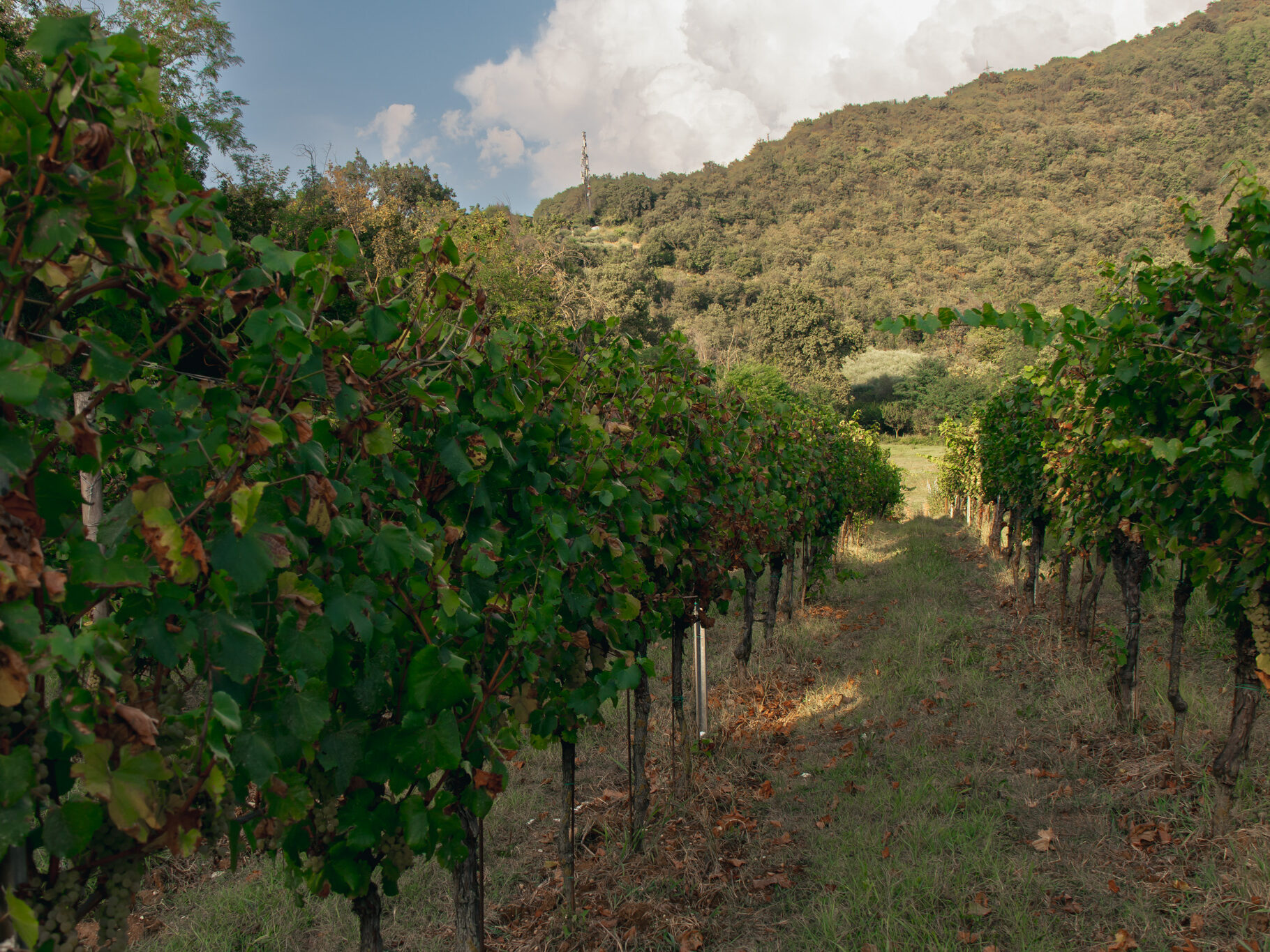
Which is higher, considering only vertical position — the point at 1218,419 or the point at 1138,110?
the point at 1138,110

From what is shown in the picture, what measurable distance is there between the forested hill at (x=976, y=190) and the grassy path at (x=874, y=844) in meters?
43.3

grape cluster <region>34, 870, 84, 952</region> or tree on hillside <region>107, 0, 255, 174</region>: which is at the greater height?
tree on hillside <region>107, 0, 255, 174</region>

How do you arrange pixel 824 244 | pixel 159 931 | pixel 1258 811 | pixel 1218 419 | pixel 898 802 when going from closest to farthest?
pixel 1218 419
pixel 159 931
pixel 1258 811
pixel 898 802
pixel 824 244

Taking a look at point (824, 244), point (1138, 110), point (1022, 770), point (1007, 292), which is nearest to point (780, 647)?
point (1022, 770)

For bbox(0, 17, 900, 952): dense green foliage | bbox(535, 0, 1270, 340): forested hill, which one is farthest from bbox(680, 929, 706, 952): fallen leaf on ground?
bbox(535, 0, 1270, 340): forested hill

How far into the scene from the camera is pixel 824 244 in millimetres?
80875

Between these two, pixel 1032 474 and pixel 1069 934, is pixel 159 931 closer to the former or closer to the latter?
pixel 1069 934

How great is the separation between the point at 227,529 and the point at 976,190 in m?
98.1

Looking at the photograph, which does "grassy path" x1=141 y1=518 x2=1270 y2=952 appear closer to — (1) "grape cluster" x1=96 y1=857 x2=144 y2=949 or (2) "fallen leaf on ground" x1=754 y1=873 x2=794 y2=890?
(2) "fallen leaf on ground" x1=754 y1=873 x2=794 y2=890

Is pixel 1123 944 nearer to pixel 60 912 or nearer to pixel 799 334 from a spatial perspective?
pixel 60 912

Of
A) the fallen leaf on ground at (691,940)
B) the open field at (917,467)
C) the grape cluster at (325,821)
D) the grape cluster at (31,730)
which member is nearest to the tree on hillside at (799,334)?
the open field at (917,467)

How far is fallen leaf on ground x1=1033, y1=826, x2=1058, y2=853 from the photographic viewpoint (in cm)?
417

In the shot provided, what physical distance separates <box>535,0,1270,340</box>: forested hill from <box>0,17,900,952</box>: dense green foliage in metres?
46.9

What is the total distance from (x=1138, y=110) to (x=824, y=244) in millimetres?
42480
